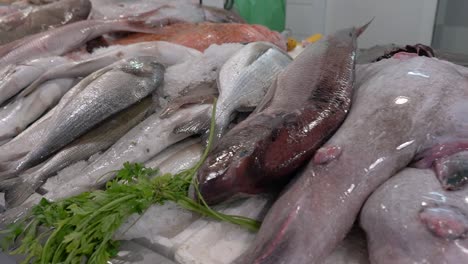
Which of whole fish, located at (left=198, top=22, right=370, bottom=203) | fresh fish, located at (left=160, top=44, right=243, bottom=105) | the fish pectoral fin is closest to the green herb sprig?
whole fish, located at (left=198, top=22, right=370, bottom=203)

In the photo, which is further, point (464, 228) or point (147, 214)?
point (147, 214)

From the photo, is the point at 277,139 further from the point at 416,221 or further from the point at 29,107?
the point at 29,107

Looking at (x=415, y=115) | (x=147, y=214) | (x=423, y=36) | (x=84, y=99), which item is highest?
(x=415, y=115)

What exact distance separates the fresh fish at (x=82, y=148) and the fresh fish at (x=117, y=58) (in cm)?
37

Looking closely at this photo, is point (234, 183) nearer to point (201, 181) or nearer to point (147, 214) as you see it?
point (201, 181)

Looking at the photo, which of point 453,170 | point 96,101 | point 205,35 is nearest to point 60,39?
point 205,35

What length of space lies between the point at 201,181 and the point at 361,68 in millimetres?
675

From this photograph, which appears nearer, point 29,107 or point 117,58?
point 29,107

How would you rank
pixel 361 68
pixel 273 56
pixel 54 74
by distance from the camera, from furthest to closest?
pixel 54 74 < pixel 273 56 < pixel 361 68

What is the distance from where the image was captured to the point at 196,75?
64.8 inches

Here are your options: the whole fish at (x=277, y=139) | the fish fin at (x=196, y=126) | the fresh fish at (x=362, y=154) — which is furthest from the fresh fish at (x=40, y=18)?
the fresh fish at (x=362, y=154)

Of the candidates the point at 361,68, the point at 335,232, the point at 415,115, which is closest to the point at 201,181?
the point at 335,232

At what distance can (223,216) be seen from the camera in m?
0.93

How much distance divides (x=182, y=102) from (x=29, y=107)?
0.69 meters
